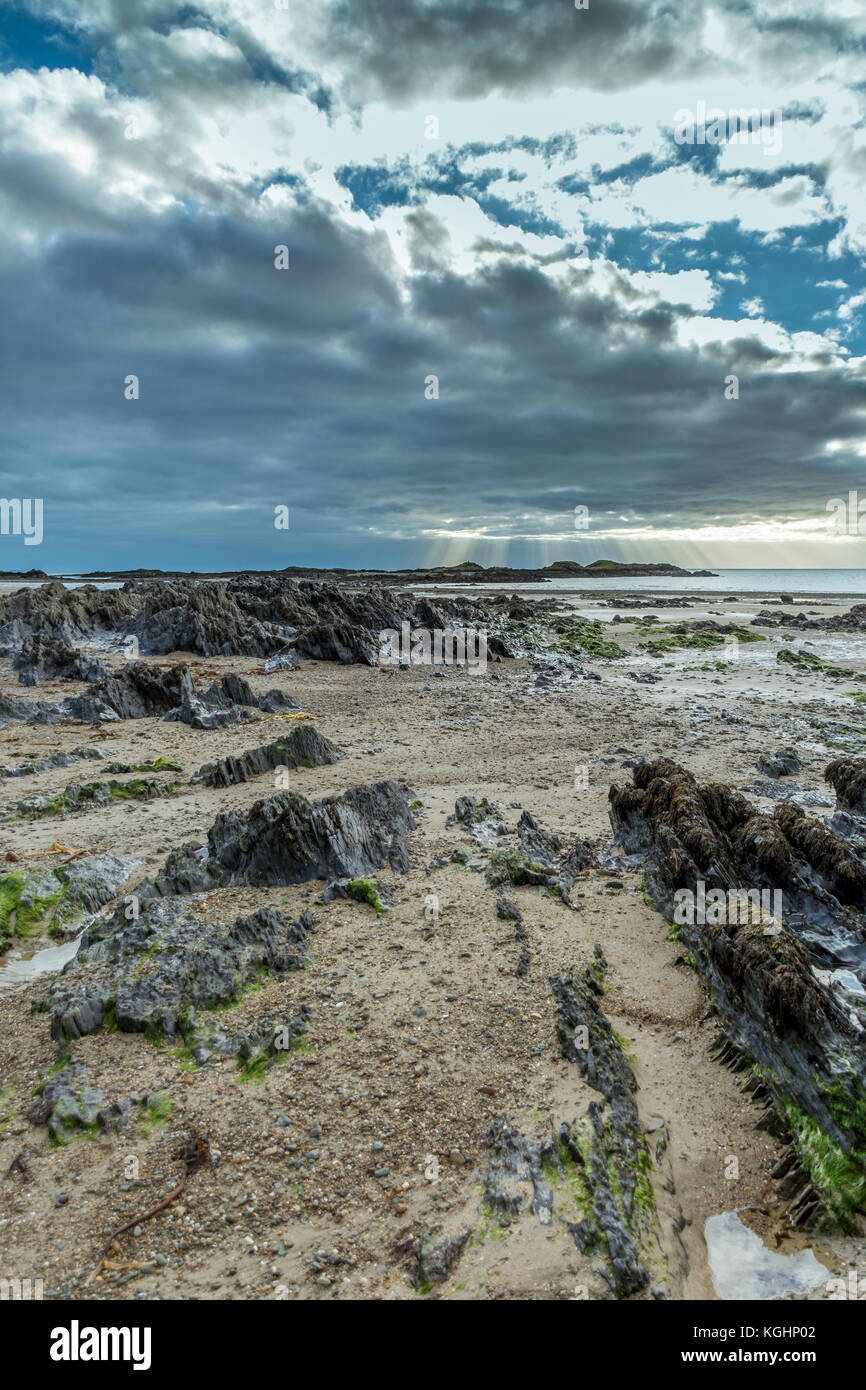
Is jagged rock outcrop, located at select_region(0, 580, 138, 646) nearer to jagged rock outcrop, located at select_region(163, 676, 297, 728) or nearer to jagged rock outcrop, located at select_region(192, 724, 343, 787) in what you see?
jagged rock outcrop, located at select_region(163, 676, 297, 728)

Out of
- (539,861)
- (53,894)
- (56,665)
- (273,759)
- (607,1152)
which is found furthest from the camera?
(56,665)

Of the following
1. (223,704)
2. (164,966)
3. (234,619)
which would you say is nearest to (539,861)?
(164,966)

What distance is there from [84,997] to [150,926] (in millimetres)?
1177

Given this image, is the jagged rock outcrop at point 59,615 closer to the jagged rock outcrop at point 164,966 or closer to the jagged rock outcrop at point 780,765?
the jagged rock outcrop at point 164,966

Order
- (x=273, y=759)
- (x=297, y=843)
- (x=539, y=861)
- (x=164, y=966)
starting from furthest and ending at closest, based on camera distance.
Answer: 1. (x=273, y=759)
2. (x=539, y=861)
3. (x=297, y=843)
4. (x=164, y=966)

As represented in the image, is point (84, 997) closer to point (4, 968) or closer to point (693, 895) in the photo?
point (4, 968)

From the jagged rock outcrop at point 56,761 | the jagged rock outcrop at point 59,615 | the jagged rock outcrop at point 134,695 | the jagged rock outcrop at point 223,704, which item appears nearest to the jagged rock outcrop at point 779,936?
the jagged rock outcrop at point 56,761

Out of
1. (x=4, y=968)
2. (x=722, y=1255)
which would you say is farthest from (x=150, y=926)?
(x=722, y=1255)

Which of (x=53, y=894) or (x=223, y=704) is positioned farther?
(x=223, y=704)

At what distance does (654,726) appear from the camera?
60.7 ft

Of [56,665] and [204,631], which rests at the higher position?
[204,631]

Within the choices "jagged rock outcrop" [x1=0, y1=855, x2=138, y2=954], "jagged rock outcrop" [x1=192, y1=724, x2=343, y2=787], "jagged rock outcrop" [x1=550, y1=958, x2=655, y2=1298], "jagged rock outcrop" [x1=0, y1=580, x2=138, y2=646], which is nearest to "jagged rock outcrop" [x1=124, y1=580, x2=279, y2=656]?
"jagged rock outcrop" [x1=0, y1=580, x2=138, y2=646]

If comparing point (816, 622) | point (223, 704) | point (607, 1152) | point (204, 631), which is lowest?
point (607, 1152)

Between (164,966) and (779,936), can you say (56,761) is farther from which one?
(779,936)
